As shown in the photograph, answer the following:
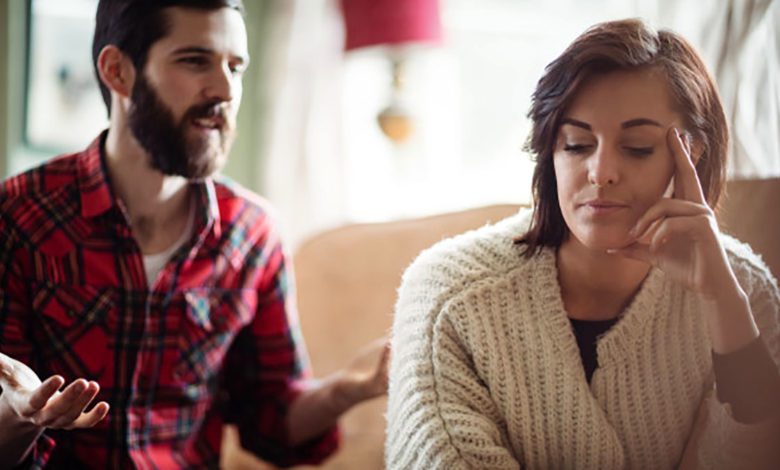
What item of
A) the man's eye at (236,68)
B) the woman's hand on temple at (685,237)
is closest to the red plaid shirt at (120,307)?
the man's eye at (236,68)

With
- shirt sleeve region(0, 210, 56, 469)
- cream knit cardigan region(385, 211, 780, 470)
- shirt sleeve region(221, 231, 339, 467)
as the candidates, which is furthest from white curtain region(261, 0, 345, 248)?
cream knit cardigan region(385, 211, 780, 470)

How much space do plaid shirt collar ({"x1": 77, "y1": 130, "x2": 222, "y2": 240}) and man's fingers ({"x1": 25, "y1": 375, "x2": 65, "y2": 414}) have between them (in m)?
0.29

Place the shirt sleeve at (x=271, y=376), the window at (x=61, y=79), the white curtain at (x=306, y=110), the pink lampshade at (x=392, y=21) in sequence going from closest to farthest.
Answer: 1. the shirt sleeve at (x=271, y=376)
2. the window at (x=61, y=79)
3. the pink lampshade at (x=392, y=21)
4. the white curtain at (x=306, y=110)

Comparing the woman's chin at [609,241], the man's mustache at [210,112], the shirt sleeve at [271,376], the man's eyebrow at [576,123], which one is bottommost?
the shirt sleeve at [271,376]

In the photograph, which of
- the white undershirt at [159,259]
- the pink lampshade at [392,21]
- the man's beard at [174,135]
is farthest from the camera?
the pink lampshade at [392,21]

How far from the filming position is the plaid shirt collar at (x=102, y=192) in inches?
39.2

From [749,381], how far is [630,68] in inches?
10.7

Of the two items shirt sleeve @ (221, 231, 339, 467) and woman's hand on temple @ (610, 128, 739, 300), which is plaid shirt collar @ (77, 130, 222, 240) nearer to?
shirt sleeve @ (221, 231, 339, 467)

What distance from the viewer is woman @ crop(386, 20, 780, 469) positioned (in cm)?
71

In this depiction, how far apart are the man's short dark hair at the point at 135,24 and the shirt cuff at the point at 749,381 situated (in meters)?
0.56

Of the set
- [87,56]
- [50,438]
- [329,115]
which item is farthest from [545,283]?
[329,115]

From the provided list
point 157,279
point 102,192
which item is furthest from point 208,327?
point 102,192

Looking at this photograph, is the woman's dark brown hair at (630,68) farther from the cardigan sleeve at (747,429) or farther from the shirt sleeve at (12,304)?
the shirt sleeve at (12,304)

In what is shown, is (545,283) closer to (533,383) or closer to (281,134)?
(533,383)
